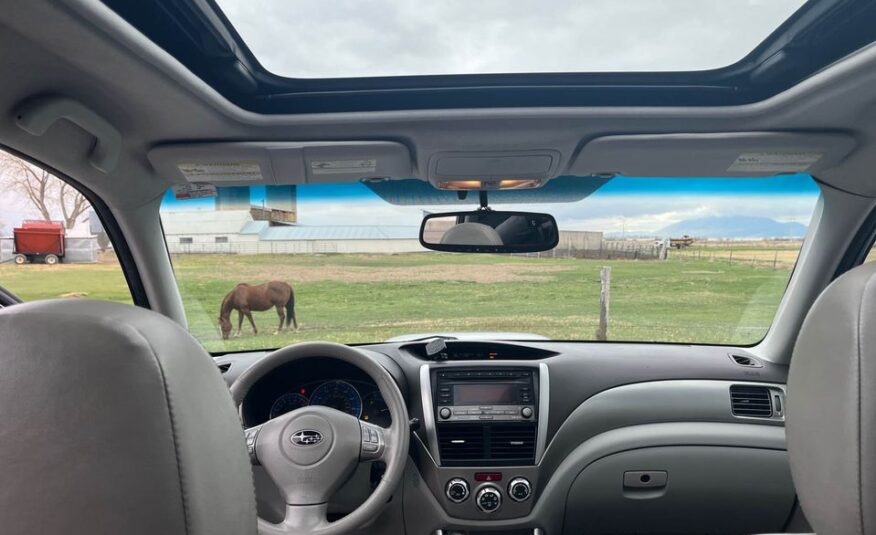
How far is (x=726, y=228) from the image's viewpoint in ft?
12.8

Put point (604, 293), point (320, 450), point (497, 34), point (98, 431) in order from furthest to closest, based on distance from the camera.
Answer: point (604, 293)
point (320, 450)
point (497, 34)
point (98, 431)

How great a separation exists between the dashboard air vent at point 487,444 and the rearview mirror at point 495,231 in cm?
100

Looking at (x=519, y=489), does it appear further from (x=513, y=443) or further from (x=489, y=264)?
(x=489, y=264)

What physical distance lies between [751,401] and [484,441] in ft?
5.03

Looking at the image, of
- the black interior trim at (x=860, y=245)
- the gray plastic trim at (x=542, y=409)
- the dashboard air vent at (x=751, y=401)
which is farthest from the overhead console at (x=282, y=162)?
the black interior trim at (x=860, y=245)

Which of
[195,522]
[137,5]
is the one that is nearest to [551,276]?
[137,5]

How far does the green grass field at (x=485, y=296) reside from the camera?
3775mm

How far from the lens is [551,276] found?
4.06 meters

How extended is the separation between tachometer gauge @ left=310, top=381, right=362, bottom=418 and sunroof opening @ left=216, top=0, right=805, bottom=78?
1577mm

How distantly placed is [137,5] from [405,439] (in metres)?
1.99

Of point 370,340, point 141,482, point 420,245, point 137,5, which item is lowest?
point 370,340

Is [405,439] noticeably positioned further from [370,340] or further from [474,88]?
[474,88]

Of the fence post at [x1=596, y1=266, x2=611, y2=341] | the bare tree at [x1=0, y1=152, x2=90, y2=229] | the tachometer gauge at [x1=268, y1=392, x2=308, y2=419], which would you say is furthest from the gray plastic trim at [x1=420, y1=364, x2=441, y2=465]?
the bare tree at [x1=0, y1=152, x2=90, y2=229]

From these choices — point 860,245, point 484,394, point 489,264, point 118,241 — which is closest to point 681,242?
point 860,245
